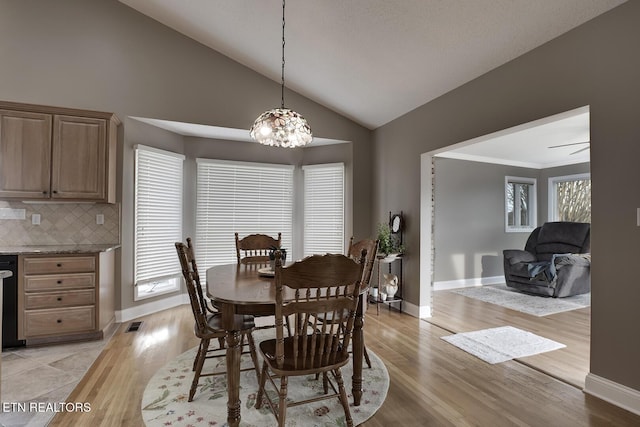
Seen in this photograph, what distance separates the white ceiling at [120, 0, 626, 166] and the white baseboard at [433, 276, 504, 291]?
10.2 feet

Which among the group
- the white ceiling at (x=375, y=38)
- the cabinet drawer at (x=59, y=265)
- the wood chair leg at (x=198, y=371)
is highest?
the white ceiling at (x=375, y=38)

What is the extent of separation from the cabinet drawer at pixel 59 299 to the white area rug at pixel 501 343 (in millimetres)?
3706

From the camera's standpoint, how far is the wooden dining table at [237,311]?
1913 mm

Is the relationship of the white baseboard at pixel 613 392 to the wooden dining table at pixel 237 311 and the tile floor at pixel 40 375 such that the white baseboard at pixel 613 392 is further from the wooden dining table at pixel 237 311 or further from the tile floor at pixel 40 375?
the tile floor at pixel 40 375

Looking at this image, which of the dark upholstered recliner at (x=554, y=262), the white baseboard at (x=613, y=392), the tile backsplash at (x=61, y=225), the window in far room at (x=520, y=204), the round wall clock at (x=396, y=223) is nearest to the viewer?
the white baseboard at (x=613, y=392)

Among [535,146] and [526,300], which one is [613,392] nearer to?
[526,300]

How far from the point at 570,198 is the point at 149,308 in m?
7.98

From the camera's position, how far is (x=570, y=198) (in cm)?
682

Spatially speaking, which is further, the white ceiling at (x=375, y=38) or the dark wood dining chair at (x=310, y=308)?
the white ceiling at (x=375, y=38)

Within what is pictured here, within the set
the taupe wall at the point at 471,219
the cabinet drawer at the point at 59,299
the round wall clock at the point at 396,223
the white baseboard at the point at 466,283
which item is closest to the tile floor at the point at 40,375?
the cabinet drawer at the point at 59,299

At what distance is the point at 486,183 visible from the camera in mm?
6434

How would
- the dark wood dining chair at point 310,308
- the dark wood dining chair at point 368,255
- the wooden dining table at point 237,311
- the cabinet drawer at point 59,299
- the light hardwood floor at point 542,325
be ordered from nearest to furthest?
the dark wood dining chair at point 310,308
the wooden dining table at point 237,311
the dark wood dining chair at point 368,255
the light hardwood floor at point 542,325
the cabinet drawer at point 59,299

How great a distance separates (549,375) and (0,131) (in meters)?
5.51

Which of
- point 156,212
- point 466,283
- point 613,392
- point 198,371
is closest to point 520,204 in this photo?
point 466,283
